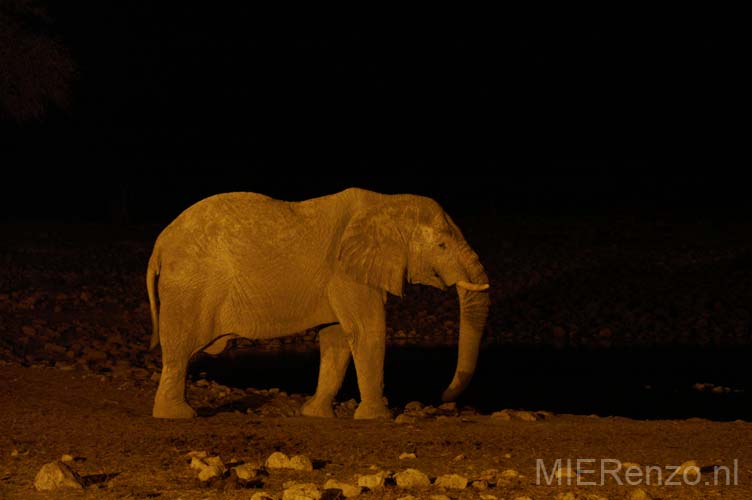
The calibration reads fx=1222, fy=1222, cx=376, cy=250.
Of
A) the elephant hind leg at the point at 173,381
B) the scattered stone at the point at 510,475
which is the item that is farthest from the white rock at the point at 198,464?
the elephant hind leg at the point at 173,381

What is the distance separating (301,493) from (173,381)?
415cm

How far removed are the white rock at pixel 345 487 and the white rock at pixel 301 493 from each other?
0.63 feet

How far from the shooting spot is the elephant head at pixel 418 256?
9961 mm

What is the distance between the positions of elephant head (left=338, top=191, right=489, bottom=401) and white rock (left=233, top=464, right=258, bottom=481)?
10.3ft

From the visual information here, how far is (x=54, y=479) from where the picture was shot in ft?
22.0

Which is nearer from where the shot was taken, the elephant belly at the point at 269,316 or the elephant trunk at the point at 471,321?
the elephant trunk at the point at 471,321

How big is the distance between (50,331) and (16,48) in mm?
5393

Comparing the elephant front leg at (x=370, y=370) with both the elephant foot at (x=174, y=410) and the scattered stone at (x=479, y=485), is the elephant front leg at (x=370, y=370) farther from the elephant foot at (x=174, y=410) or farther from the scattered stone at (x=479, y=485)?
the scattered stone at (x=479, y=485)

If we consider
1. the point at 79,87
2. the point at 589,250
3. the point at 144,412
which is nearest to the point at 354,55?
the point at 79,87

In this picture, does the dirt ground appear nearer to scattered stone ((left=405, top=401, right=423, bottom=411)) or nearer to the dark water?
scattered stone ((left=405, top=401, right=423, bottom=411))

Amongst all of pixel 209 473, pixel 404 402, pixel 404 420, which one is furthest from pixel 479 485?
A: pixel 404 402

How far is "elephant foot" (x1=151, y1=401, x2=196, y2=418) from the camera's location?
10141mm

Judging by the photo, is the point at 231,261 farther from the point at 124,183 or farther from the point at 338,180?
the point at 338,180

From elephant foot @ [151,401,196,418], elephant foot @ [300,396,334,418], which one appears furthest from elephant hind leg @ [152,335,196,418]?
elephant foot @ [300,396,334,418]
